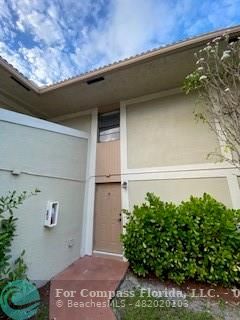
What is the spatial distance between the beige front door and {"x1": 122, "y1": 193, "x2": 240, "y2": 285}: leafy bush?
1460 mm

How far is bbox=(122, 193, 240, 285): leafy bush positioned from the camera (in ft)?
11.9

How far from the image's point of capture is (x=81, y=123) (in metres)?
7.36

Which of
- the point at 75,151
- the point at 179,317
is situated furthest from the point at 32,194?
the point at 179,317

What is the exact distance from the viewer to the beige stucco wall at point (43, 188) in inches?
164

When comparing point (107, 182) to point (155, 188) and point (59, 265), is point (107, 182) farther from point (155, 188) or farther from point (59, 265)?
point (59, 265)

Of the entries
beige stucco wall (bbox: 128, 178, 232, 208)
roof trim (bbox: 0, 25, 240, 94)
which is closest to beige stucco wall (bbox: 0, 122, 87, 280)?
roof trim (bbox: 0, 25, 240, 94)

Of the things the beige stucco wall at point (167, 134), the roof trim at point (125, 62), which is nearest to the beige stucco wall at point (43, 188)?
the roof trim at point (125, 62)

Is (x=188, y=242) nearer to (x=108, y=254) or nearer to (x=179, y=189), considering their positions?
(x=179, y=189)

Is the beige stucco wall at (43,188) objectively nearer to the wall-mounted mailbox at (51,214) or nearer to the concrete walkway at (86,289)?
the wall-mounted mailbox at (51,214)

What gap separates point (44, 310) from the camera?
3248 mm

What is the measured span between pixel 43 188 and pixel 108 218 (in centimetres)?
242

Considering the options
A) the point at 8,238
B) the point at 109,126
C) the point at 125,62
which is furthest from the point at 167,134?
the point at 8,238

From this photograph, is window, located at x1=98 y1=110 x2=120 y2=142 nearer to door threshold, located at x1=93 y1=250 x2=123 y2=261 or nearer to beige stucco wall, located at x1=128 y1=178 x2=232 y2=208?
beige stucco wall, located at x1=128 y1=178 x2=232 y2=208

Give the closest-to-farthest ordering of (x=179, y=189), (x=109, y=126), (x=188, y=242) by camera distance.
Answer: (x=188, y=242)
(x=179, y=189)
(x=109, y=126)
